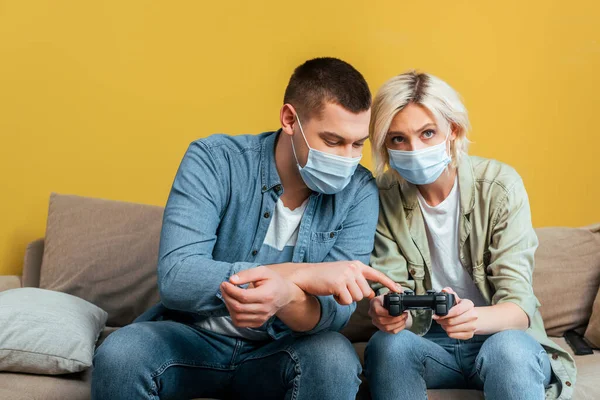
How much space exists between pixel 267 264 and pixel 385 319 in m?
0.32

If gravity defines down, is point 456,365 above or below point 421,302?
below

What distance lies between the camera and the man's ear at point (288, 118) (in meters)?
1.89

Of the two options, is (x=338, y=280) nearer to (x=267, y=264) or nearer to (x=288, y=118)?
(x=267, y=264)

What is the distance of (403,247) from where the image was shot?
2012 mm

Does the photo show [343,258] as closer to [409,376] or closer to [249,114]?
[409,376]

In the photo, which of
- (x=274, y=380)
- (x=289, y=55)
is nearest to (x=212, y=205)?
(x=274, y=380)

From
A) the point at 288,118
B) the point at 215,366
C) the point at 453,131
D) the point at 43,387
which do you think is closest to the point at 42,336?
the point at 43,387

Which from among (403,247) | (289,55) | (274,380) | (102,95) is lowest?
(274,380)

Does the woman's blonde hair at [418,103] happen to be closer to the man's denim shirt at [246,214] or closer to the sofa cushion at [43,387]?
the man's denim shirt at [246,214]

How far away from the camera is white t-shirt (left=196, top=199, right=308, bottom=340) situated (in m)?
1.83

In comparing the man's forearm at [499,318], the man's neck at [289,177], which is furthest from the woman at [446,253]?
the man's neck at [289,177]

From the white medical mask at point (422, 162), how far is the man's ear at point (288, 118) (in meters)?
0.26

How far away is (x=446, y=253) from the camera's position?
6.63ft

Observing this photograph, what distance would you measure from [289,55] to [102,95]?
2.21 feet
